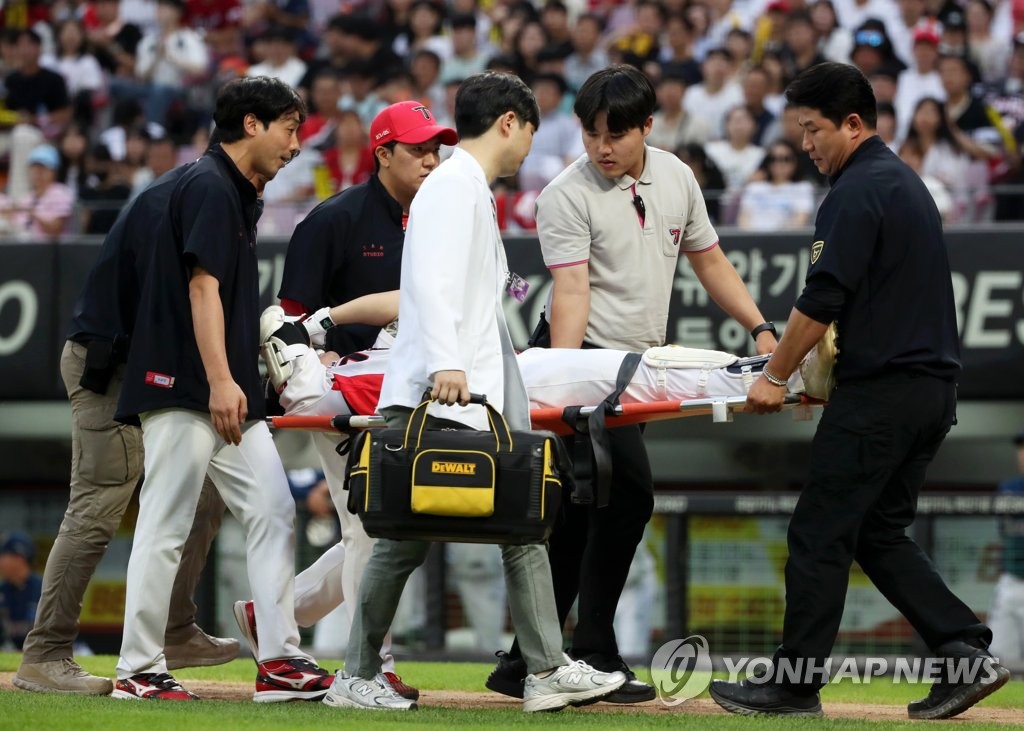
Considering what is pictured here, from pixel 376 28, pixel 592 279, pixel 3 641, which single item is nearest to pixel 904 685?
pixel 592 279

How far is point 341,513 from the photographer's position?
6172 millimetres

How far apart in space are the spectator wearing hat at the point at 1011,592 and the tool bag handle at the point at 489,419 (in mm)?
6371

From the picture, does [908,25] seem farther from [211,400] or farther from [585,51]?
[211,400]

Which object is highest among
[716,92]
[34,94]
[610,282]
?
[34,94]

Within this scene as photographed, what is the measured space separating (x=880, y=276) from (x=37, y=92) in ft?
40.0

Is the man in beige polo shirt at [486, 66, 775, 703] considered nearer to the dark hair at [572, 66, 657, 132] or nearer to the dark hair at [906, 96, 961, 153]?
the dark hair at [572, 66, 657, 132]

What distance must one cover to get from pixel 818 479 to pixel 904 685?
2.68 m

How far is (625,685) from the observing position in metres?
6.05

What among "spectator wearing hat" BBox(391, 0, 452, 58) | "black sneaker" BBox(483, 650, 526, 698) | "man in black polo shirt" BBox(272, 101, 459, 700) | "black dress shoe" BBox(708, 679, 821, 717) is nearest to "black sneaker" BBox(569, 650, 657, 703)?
"black sneaker" BBox(483, 650, 526, 698)

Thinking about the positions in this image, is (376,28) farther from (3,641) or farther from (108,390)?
(108,390)

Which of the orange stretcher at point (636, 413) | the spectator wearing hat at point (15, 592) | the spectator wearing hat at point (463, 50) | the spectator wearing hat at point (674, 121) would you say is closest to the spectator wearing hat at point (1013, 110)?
the spectator wearing hat at point (674, 121)

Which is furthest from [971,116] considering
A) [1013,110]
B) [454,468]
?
[454,468]

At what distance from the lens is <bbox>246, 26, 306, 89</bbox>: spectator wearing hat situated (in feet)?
50.7

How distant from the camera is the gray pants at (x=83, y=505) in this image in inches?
241
